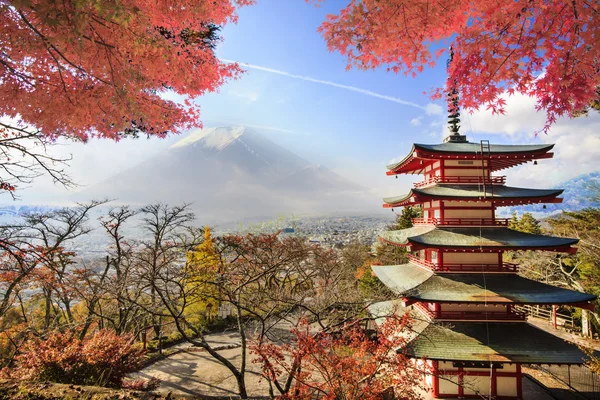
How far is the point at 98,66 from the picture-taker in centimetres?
273

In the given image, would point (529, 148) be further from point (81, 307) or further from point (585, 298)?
point (81, 307)

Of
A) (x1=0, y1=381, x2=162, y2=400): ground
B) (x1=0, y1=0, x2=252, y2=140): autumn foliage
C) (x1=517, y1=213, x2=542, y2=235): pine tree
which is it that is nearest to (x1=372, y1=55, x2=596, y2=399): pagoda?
(x1=0, y1=381, x2=162, y2=400): ground

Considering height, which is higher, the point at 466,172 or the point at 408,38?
the point at 408,38

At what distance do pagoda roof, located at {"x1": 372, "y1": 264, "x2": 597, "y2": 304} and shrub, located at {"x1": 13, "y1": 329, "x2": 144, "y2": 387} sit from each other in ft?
22.1

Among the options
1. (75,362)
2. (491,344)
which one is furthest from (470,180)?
(75,362)

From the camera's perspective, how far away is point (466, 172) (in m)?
8.23

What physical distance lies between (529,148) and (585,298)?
374cm

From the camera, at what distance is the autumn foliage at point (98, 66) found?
Result: 2.41 metres

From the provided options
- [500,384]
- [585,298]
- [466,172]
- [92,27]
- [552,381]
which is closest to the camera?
[92,27]

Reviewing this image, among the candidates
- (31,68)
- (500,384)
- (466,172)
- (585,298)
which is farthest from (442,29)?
(500,384)

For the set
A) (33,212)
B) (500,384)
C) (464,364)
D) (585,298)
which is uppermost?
(33,212)

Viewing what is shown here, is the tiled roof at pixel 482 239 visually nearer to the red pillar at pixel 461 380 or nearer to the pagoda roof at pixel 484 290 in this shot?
the pagoda roof at pixel 484 290

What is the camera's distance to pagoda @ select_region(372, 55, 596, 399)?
6.53 m

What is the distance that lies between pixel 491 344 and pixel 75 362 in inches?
356
